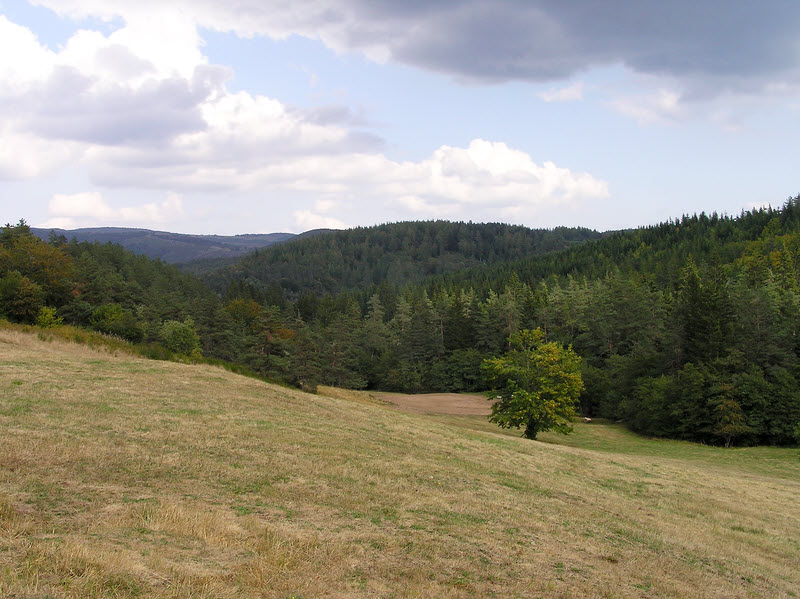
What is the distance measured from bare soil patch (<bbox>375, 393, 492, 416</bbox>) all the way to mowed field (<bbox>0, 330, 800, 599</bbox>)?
4382 cm

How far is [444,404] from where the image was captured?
74.9 m

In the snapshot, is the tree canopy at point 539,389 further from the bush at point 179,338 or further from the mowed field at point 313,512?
the bush at point 179,338

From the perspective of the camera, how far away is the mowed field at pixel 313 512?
25.0ft

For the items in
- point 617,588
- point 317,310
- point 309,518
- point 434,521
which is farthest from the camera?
point 317,310

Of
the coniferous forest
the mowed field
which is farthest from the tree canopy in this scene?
the coniferous forest

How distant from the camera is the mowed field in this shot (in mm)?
7617

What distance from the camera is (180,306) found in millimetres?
94938

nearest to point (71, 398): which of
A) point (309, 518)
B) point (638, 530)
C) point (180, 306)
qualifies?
point (309, 518)

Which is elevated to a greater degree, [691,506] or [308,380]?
[691,506]

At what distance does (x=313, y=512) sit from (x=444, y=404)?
65.0 meters

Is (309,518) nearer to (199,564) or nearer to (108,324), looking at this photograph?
(199,564)

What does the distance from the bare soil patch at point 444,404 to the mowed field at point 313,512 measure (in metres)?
43.8

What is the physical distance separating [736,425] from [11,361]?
187 feet

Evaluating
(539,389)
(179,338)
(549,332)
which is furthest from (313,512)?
(549,332)
